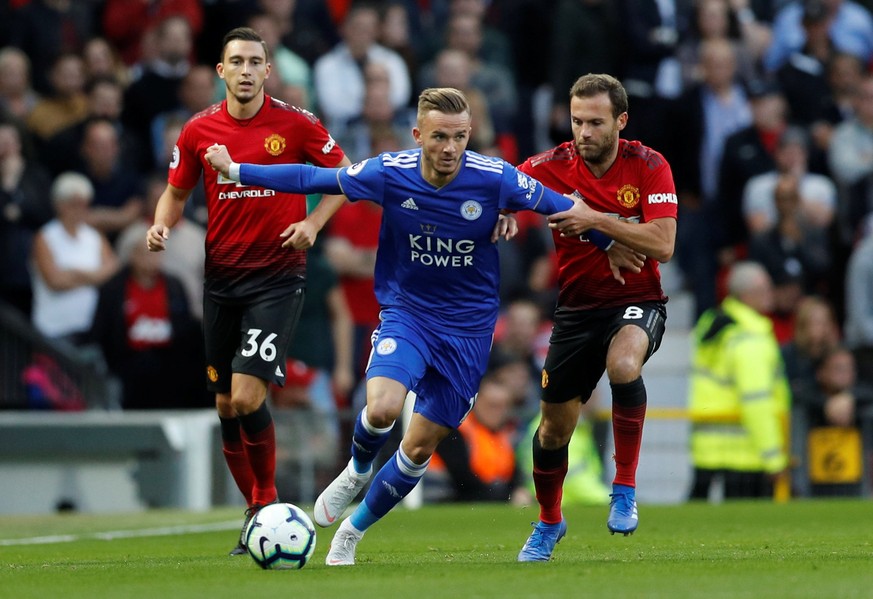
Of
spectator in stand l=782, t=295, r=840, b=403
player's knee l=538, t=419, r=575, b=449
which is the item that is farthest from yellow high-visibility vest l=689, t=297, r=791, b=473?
player's knee l=538, t=419, r=575, b=449

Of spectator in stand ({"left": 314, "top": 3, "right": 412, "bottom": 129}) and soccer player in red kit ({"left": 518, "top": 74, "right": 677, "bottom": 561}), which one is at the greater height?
spectator in stand ({"left": 314, "top": 3, "right": 412, "bottom": 129})

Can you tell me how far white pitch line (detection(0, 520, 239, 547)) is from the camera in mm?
11703

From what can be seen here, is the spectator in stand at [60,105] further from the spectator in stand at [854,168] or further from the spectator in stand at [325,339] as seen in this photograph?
the spectator in stand at [854,168]

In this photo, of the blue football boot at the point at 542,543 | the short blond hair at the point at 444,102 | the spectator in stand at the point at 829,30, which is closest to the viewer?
Answer: the short blond hair at the point at 444,102

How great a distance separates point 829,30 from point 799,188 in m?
3.26

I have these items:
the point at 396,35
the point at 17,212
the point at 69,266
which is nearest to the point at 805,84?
the point at 396,35

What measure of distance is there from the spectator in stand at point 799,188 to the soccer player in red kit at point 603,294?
7.63 m

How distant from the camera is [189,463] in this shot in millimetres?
15820

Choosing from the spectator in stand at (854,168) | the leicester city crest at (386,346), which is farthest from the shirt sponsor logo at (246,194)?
the spectator in stand at (854,168)

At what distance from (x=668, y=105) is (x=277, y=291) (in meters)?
8.28

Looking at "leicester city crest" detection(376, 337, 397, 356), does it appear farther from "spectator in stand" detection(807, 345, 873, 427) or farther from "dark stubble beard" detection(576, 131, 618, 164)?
"spectator in stand" detection(807, 345, 873, 427)

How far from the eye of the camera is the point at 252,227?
1017cm

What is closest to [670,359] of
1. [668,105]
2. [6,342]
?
[668,105]

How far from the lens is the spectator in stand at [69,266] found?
1565cm
